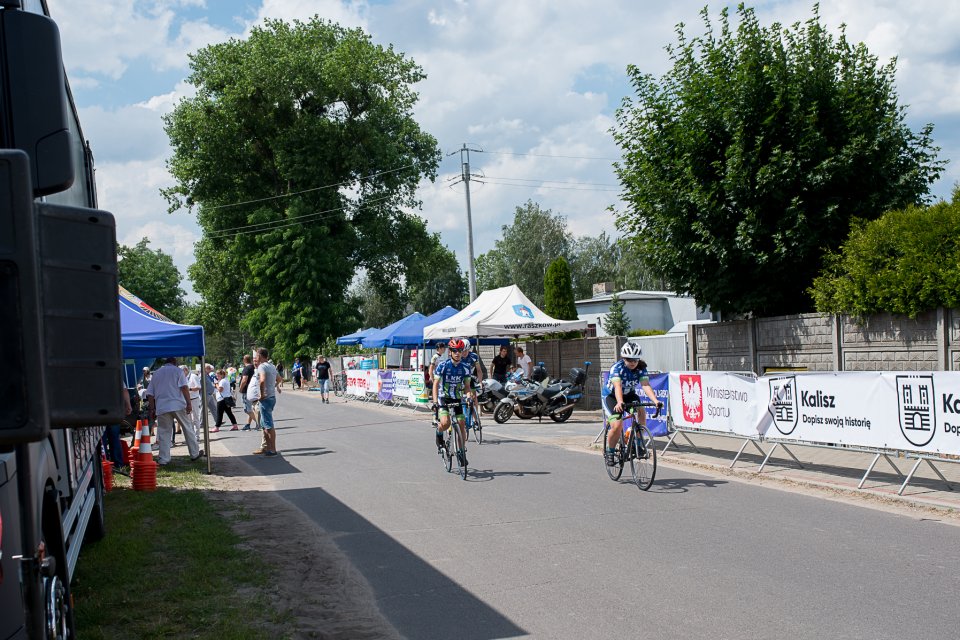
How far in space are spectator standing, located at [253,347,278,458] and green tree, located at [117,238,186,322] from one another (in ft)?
249

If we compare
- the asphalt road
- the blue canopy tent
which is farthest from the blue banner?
the blue canopy tent

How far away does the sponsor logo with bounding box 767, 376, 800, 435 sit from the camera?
1156cm

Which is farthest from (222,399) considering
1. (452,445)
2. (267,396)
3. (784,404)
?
(784,404)

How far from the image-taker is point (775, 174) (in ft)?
50.9

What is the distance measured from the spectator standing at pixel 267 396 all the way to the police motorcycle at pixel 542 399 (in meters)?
6.82

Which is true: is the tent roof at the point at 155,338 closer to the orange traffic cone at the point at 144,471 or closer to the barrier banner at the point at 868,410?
the orange traffic cone at the point at 144,471

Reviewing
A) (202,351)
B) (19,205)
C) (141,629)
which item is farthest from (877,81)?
(19,205)

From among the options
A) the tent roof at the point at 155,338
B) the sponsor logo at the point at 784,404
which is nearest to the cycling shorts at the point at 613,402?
the sponsor logo at the point at 784,404

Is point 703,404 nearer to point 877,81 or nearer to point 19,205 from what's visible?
point 877,81

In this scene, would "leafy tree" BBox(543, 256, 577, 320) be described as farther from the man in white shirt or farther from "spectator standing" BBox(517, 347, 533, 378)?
the man in white shirt

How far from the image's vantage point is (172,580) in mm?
7234

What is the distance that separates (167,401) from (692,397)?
351 inches

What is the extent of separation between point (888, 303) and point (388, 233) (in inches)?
1563

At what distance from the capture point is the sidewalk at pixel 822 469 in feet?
Answer: 32.0
